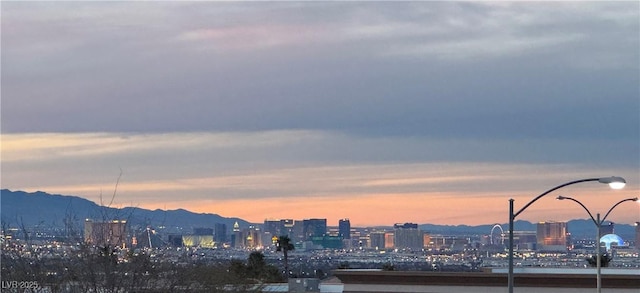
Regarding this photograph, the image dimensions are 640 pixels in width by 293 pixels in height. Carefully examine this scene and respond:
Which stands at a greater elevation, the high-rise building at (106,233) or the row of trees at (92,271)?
the high-rise building at (106,233)

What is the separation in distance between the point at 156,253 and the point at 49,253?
120 inches

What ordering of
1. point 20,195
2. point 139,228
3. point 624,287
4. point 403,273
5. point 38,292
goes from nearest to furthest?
point 38,292 → point 139,228 → point 624,287 → point 403,273 → point 20,195

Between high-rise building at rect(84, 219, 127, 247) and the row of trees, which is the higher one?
high-rise building at rect(84, 219, 127, 247)

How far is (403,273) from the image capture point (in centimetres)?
6656

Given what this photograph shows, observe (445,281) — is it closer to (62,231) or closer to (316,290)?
(316,290)

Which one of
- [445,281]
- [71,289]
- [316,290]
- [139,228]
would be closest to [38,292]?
[71,289]

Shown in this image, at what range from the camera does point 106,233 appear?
99.7 ft

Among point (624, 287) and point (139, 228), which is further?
point (624, 287)

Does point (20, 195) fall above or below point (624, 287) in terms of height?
above

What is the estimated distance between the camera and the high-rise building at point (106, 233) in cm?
3012

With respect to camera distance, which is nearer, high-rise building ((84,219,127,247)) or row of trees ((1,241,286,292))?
row of trees ((1,241,286,292))

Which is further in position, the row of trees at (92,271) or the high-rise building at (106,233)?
the high-rise building at (106,233)

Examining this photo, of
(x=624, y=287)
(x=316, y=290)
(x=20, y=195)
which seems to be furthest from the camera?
(x=20, y=195)

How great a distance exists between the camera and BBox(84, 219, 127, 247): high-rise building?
30125 mm
